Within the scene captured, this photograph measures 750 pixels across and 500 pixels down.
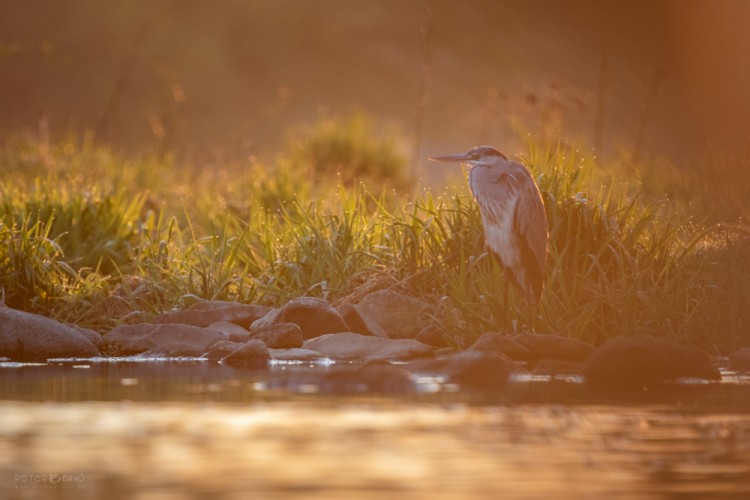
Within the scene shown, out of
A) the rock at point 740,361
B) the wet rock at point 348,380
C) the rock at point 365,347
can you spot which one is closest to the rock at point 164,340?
the rock at point 365,347

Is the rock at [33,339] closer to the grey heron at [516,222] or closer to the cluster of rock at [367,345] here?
the cluster of rock at [367,345]

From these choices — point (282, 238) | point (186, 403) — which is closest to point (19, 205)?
point (282, 238)

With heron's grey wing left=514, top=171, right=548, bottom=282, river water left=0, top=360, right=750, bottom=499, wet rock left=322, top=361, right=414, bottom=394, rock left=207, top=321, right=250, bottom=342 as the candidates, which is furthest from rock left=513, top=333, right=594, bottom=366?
rock left=207, top=321, right=250, bottom=342

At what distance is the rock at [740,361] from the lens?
369 inches

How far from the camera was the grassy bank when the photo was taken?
33.8 ft

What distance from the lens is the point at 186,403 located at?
25.2 ft

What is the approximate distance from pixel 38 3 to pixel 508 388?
4489cm

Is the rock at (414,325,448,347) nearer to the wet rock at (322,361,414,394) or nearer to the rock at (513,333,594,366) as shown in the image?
the rock at (513,333,594,366)

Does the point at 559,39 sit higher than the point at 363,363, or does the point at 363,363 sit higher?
the point at 559,39

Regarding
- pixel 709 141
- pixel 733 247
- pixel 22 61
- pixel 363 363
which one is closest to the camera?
pixel 363 363

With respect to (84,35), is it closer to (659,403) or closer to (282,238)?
(282,238)

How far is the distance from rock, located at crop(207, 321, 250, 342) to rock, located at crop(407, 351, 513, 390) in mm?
1951

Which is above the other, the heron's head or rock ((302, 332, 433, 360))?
the heron's head

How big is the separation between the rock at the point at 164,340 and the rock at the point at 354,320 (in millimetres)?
865
